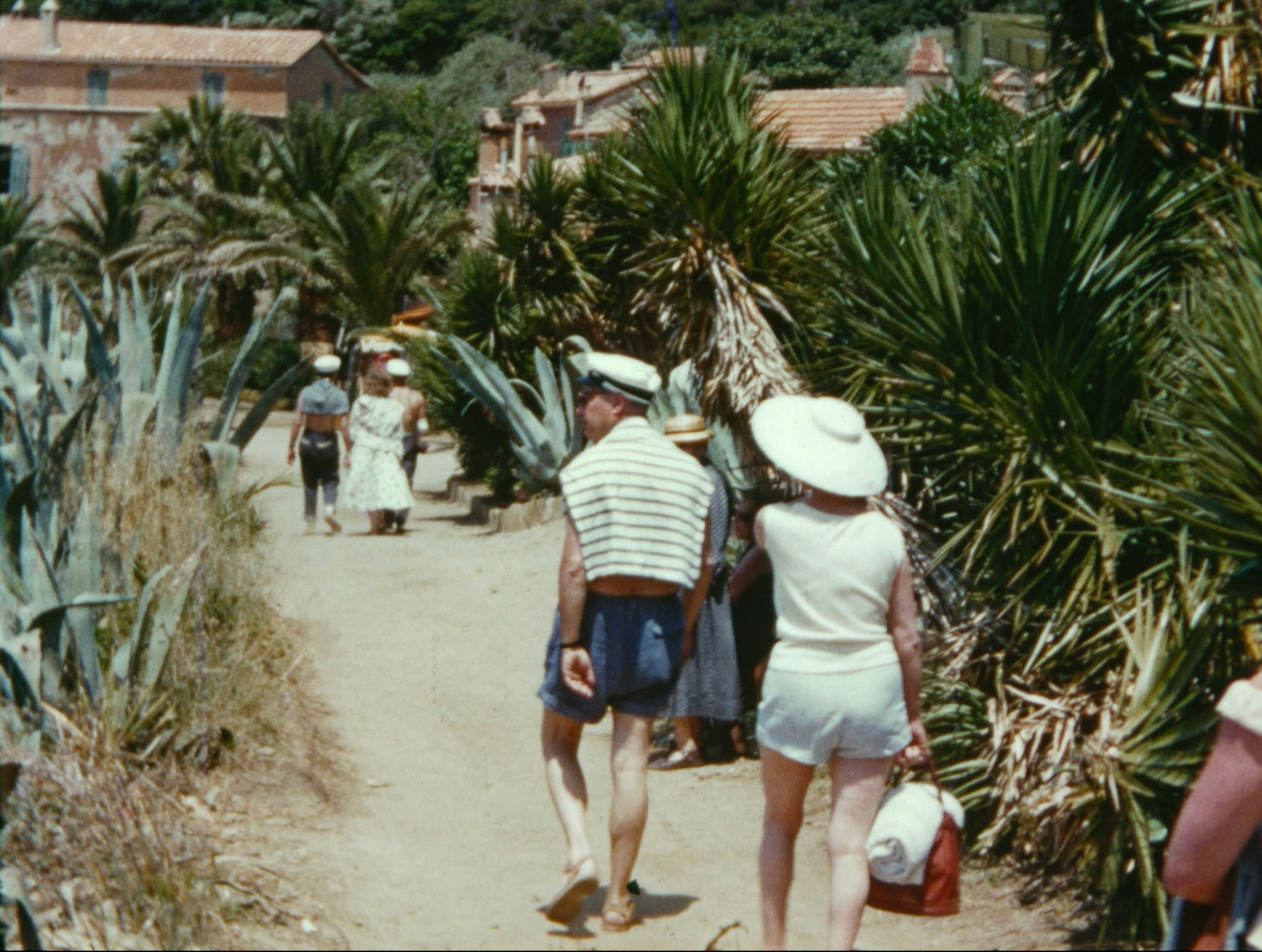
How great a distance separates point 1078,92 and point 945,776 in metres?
2.96

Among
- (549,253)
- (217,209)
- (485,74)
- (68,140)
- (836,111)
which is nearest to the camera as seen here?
(549,253)

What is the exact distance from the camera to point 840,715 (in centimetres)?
443

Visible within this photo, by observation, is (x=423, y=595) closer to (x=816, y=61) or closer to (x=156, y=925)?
(x=156, y=925)

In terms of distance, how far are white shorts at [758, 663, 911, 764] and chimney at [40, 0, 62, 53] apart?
59.9m

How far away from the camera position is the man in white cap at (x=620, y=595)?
17.0 ft

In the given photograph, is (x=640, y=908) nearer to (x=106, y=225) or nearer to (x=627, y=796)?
(x=627, y=796)

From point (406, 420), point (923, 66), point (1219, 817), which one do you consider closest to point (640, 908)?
point (1219, 817)

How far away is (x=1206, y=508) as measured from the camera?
202 inches

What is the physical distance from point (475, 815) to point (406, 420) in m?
9.60

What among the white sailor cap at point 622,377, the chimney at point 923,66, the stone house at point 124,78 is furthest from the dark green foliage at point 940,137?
the stone house at point 124,78

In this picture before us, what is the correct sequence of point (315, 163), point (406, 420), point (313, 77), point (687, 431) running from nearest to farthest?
point (687, 431) → point (406, 420) → point (315, 163) → point (313, 77)

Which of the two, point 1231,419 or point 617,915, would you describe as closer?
point 1231,419

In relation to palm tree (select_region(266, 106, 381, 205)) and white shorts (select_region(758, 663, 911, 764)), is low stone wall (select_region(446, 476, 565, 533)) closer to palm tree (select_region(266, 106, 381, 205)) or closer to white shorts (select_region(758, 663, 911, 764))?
white shorts (select_region(758, 663, 911, 764))

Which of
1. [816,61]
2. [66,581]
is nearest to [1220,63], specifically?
[66,581]
